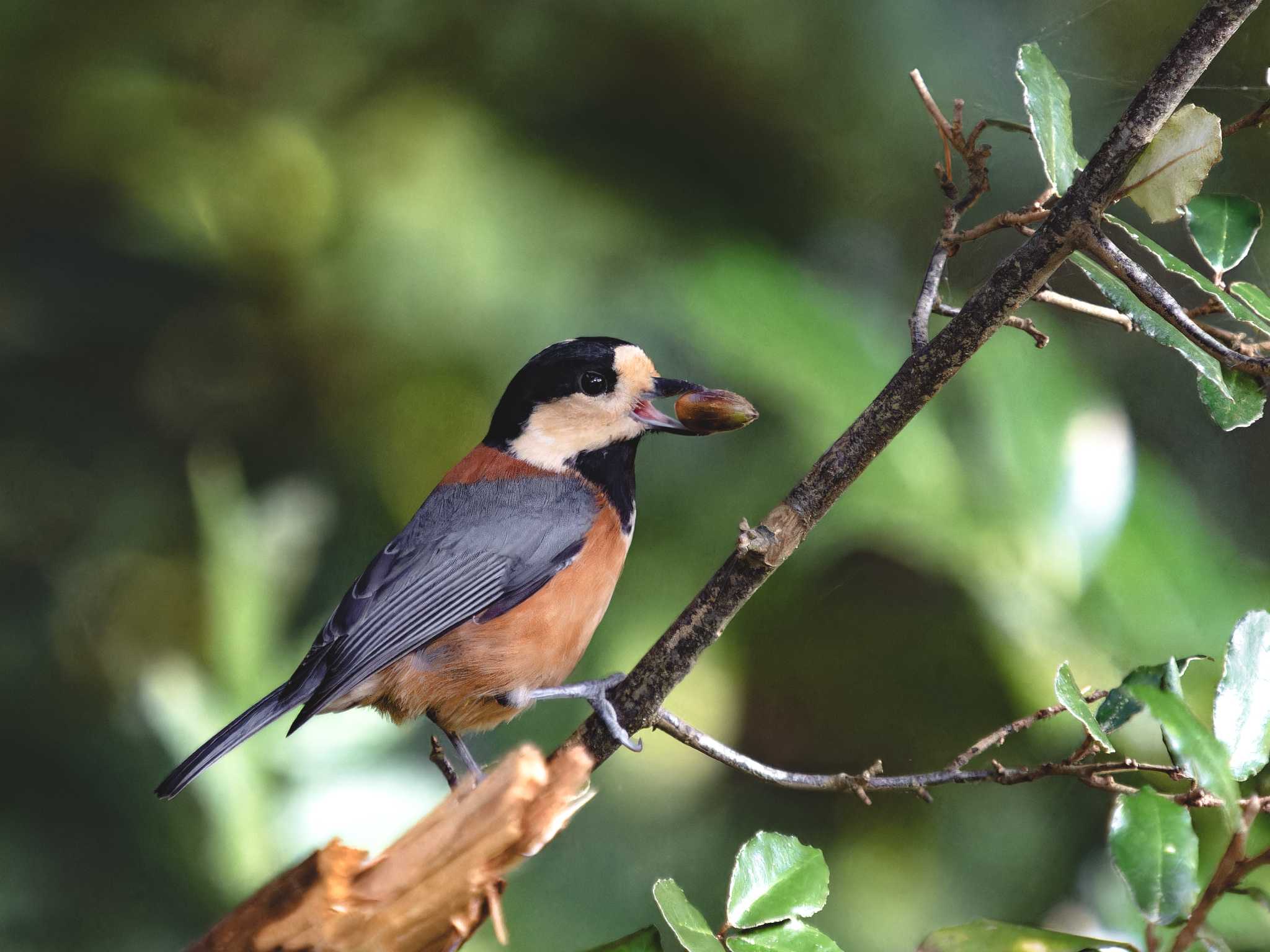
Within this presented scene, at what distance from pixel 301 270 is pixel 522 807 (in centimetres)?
128

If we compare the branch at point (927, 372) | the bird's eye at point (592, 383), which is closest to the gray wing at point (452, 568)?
the bird's eye at point (592, 383)

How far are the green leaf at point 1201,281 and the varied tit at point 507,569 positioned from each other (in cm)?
39

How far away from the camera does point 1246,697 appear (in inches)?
26.5

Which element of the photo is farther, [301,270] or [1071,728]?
[301,270]

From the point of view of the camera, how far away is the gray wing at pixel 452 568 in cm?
103

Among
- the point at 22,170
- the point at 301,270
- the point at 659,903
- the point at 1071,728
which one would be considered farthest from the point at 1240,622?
the point at 22,170

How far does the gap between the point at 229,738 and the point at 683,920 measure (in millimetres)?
457

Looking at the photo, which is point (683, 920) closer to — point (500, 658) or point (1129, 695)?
point (1129, 695)

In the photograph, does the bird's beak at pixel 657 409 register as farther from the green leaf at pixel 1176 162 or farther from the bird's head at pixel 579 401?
the green leaf at pixel 1176 162

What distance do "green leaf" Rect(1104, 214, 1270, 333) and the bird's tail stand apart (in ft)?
2.40

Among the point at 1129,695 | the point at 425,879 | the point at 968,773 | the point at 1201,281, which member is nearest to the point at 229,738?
the point at 425,879

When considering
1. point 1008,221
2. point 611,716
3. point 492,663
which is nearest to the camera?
point 1008,221

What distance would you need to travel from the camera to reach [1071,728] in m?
1.48

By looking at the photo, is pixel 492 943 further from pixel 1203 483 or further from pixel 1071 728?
pixel 1203 483
